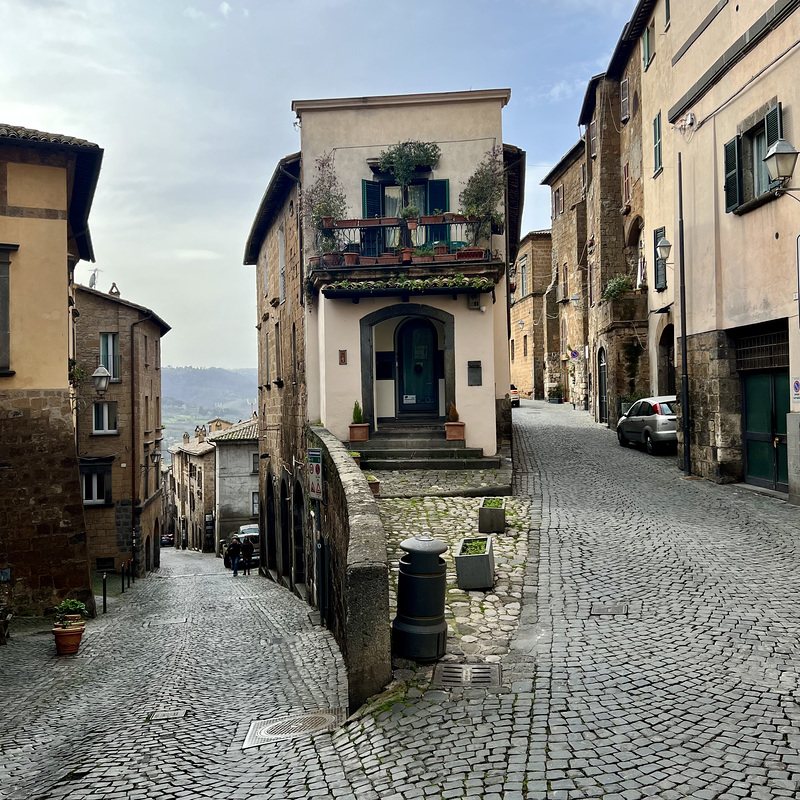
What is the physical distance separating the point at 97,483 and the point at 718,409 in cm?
2251

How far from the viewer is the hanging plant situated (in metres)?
16.6

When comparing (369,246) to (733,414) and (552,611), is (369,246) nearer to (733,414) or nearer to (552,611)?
(733,414)

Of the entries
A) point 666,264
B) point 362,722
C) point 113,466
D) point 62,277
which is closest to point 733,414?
point 666,264

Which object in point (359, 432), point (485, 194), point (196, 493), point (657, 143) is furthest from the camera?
point (196, 493)

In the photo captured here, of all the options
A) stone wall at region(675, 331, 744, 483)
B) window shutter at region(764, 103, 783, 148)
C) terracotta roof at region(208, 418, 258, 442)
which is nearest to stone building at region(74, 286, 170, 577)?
terracotta roof at region(208, 418, 258, 442)

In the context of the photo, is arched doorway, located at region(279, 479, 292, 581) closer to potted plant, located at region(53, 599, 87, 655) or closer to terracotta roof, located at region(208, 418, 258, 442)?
potted plant, located at region(53, 599, 87, 655)

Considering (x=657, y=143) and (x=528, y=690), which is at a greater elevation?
(x=657, y=143)

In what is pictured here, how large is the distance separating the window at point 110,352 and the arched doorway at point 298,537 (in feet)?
45.7

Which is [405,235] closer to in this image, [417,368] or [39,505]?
[417,368]

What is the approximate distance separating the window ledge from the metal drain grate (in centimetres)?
907

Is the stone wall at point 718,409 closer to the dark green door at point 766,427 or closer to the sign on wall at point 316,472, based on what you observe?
the dark green door at point 766,427

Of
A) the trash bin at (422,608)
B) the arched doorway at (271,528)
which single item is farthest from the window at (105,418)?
the trash bin at (422,608)

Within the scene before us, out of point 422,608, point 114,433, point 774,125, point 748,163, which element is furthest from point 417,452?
point 114,433

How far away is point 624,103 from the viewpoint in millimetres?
26812
